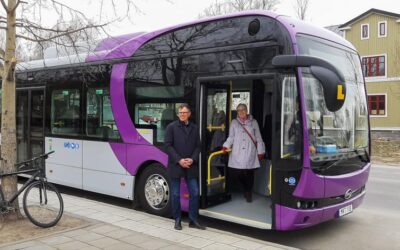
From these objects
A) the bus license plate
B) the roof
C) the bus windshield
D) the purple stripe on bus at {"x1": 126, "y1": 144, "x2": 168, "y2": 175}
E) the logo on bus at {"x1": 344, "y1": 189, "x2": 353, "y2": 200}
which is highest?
the roof

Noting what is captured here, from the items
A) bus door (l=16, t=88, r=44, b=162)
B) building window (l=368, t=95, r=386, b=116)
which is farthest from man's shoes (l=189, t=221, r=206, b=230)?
building window (l=368, t=95, r=386, b=116)

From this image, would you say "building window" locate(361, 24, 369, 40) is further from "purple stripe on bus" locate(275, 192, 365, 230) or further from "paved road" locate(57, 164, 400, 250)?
"purple stripe on bus" locate(275, 192, 365, 230)

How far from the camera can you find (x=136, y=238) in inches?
237

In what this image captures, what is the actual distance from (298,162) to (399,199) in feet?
16.9

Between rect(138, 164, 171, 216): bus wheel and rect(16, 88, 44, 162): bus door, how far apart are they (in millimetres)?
3737

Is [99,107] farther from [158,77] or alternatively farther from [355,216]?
[355,216]

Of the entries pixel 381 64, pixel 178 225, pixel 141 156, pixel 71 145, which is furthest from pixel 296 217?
pixel 381 64

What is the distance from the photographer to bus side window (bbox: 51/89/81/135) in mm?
9484

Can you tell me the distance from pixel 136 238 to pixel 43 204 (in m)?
1.77

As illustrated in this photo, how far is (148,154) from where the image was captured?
7777mm

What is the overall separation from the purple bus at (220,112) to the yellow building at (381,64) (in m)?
28.9

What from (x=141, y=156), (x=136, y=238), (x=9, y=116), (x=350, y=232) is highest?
(x=9, y=116)

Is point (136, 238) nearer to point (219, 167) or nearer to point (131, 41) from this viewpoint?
point (219, 167)

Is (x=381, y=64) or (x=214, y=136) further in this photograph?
(x=381, y=64)
